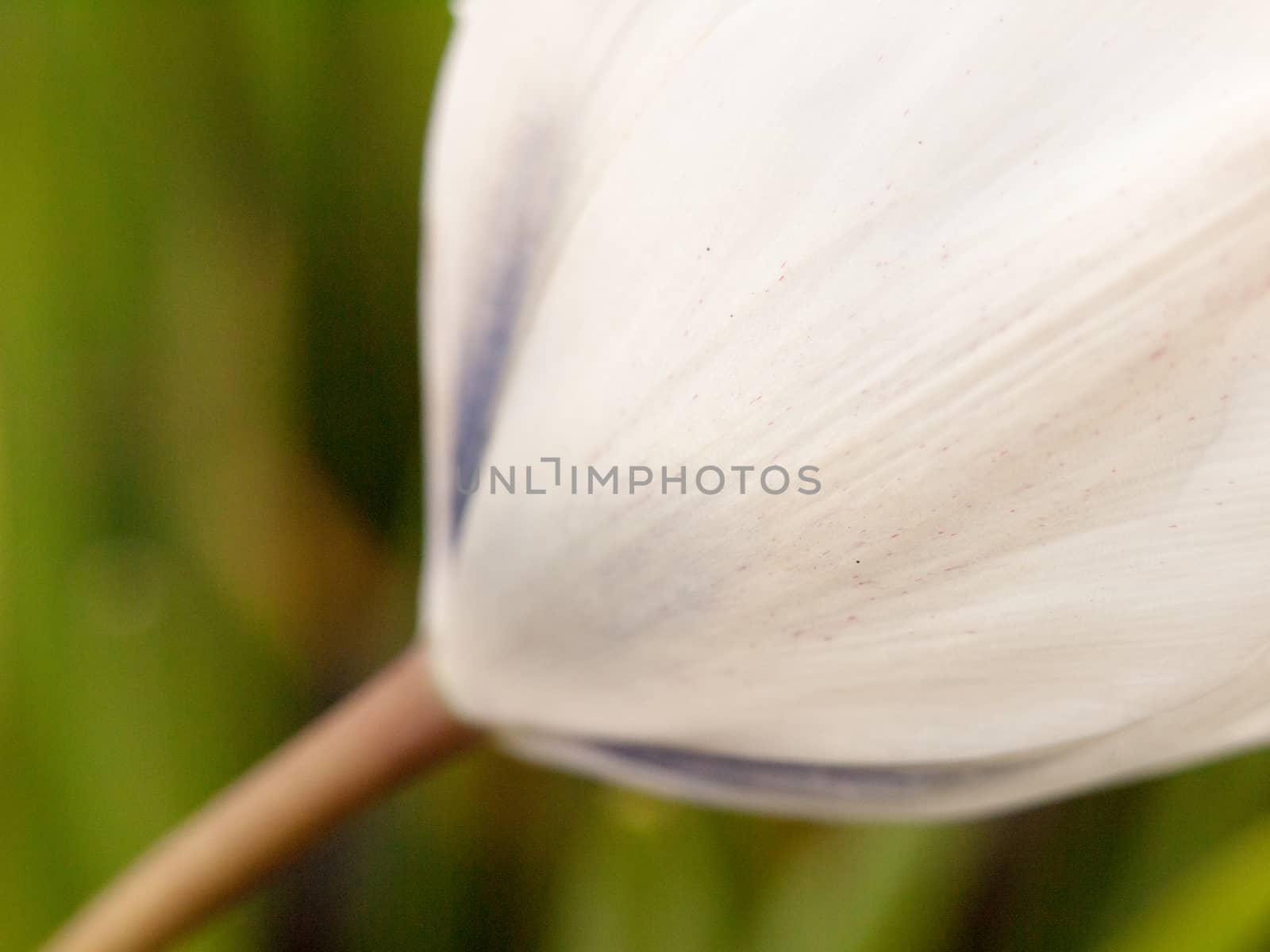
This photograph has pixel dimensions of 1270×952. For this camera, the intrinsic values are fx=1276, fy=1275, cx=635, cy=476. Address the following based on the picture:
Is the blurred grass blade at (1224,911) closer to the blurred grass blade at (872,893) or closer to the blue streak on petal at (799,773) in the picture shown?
the blurred grass blade at (872,893)

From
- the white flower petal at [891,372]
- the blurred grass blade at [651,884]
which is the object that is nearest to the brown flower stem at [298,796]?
the white flower petal at [891,372]

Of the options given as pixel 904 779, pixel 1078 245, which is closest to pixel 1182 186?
pixel 1078 245

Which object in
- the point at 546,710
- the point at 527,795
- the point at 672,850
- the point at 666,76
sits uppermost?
the point at 666,76

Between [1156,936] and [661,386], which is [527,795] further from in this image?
[661,386]

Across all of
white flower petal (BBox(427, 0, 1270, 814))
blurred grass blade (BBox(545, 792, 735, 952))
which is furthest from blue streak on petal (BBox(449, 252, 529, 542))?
blurred grass blade (BBox(545, 792, 735, 952))

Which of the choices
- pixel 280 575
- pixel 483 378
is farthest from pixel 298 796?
pixel 280 575

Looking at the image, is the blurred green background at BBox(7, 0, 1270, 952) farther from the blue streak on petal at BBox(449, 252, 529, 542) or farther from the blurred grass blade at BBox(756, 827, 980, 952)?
the blue streak on petal at BBox(449, 252, 529, 542)
